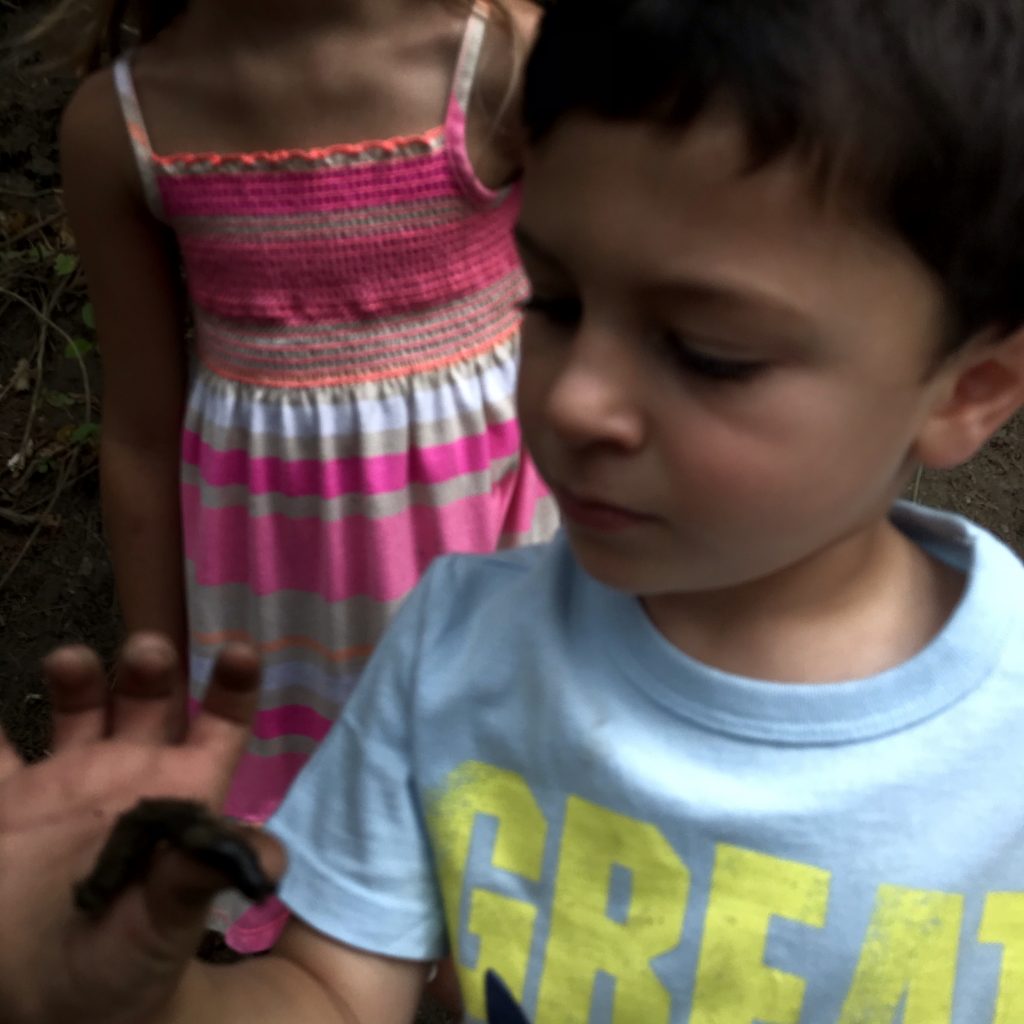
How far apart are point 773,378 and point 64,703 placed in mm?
476

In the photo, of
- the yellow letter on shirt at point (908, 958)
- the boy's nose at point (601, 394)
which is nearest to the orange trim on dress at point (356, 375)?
the boy's nose at point (601, 394)

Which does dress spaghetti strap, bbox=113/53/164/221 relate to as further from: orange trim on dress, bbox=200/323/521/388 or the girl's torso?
orange trim on dress, bbox=200/323/521/388

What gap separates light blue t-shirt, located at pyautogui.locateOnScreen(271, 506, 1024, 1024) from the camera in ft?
2.44

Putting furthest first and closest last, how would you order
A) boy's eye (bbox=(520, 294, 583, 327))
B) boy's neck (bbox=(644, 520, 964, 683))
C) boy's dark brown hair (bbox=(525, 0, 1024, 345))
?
boy's neck (bbox=(644, 520, 964, 683)), boy's eye (bbox=(520, 294, 583, 327)), boy's dark brown hair (bbox=(525, 0, 1024, 345))

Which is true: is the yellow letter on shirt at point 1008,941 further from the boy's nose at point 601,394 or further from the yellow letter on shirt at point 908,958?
the boy's nose at point 601,394

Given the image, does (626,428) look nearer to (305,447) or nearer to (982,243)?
(982,243)

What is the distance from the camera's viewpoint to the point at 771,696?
30.0 inches

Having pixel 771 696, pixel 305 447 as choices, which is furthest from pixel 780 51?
pixel 305 447

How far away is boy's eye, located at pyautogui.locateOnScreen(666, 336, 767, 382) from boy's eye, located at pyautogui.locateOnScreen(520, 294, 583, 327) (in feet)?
0.21

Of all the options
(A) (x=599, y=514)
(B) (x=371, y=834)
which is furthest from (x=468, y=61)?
(B) (x=371, y=834)

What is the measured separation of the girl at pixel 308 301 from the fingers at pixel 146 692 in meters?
0.64

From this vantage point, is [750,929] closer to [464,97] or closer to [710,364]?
[710,364]

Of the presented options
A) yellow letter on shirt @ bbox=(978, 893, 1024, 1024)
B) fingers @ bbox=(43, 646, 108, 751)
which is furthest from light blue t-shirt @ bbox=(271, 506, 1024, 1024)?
fingers @ bbox=(43, 646, 108, 751)

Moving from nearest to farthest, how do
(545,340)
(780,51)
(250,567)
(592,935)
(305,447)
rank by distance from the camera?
(780,51), (545,340), (592,935), (305,447), (250,567)
